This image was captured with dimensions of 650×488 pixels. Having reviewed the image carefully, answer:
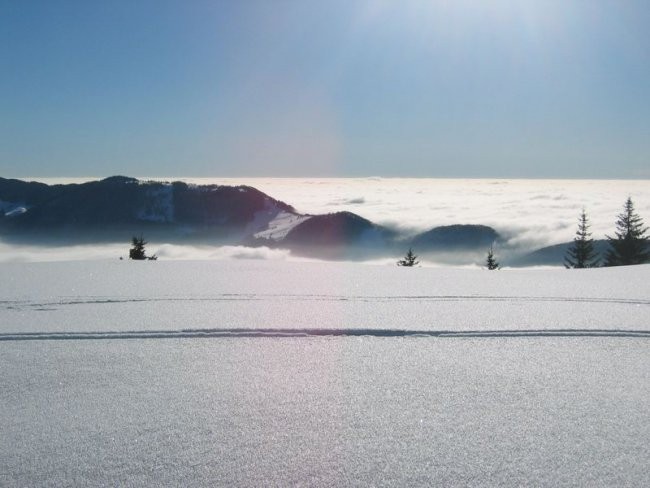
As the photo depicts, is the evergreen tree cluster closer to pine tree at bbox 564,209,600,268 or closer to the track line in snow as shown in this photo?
pine tree at bbox 564,209,600,268

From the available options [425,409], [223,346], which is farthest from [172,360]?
[425,409]

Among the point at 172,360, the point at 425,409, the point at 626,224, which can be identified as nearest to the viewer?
the point at 425,409

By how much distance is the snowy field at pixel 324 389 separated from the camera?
299 cm

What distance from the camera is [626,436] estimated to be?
3283mm

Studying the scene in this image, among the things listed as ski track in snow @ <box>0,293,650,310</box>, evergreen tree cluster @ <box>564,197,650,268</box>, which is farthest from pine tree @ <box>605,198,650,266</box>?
ski track in snow @ <box>0,293,650,310</box>

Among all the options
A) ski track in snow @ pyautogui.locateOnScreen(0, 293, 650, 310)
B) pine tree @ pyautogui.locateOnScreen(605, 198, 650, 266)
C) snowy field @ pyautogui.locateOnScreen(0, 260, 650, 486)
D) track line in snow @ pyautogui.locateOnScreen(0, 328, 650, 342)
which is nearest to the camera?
snowy field @ pyautogui.locateOnScreen(0, 260, 650, 486)

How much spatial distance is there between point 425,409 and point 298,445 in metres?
1.00

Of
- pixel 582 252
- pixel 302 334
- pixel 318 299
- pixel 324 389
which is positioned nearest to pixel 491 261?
pixel 582 252

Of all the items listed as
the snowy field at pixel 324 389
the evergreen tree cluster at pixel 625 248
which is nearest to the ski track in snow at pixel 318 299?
the snowy field at pixel 324 389

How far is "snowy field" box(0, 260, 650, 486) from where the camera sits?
2.99 meters

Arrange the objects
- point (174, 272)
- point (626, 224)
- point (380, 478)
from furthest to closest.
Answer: point (626, 224) → point (174, 272) → point (380, 478)

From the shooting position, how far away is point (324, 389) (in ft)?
13.0

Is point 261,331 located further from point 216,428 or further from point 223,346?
point 216,428

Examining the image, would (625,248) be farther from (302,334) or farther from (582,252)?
(302,334)
